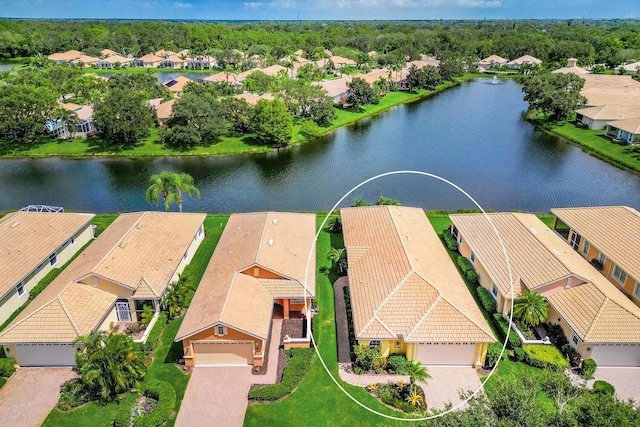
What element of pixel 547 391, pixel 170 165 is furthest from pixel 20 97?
pixel 547 391

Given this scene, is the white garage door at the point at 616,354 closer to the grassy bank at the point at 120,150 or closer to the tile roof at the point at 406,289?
the tile roof at the point at 406,289

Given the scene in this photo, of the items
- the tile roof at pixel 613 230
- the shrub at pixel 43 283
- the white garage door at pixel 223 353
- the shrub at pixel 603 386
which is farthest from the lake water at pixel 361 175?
the shrub at pixel 603 386

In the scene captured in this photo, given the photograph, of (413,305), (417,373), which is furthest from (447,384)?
(413,305)

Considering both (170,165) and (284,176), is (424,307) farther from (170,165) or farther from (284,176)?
(170,165)

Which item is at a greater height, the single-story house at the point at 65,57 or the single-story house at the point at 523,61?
the single-story house at the point at 65,57

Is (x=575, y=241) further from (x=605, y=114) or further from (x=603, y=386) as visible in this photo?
(x=605, y=114)

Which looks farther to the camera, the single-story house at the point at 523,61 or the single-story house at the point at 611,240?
the single-story house at the point at 523,61

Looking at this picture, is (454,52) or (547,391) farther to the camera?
(454,52)

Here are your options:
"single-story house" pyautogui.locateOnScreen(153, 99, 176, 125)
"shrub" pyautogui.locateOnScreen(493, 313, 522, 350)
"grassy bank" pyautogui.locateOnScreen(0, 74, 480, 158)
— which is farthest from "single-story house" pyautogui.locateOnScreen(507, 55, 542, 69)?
"shrub" pyautogui.locateOnScreen(493, 313, 522, 350)
